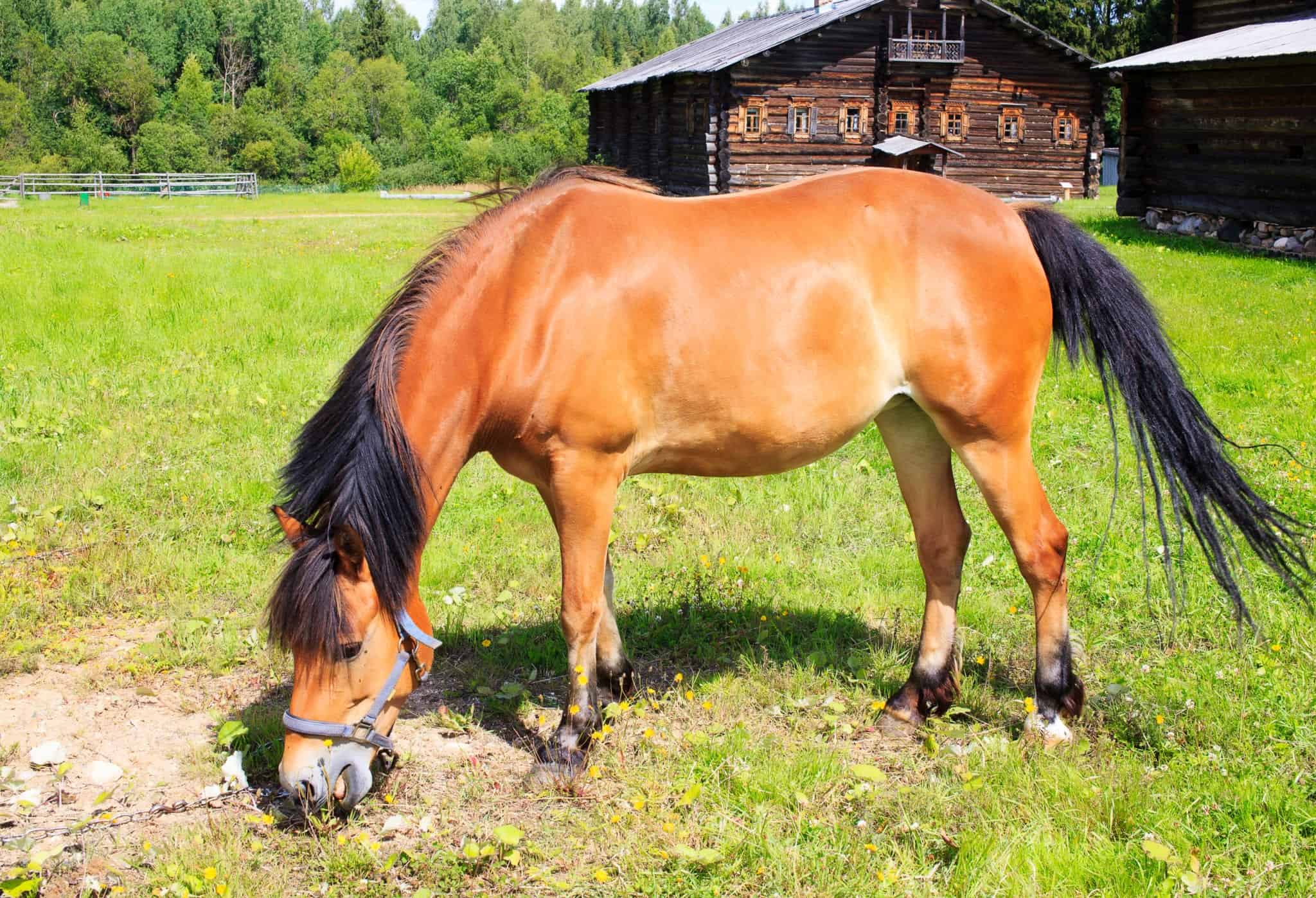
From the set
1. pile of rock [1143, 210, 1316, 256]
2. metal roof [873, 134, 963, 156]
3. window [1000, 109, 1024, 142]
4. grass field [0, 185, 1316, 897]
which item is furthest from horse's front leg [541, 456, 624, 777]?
window [1000, 109, 1024, 142]

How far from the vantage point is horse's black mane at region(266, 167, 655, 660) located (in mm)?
3225

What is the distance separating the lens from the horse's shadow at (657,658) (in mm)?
4398

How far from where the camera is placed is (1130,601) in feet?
16.8

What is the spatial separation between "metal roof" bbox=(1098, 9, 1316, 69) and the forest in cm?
3340

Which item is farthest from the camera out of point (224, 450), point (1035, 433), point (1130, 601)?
point (1035, 433)

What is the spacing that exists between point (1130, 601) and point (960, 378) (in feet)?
6.41

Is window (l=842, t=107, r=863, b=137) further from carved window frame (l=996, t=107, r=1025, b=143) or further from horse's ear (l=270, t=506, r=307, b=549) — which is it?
horse's ear (l=270, t=506, r=307, b=549)

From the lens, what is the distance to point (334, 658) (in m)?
3.25

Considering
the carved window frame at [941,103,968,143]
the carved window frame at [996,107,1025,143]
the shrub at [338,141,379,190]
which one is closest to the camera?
the carved window frame at [941,103,968,143]

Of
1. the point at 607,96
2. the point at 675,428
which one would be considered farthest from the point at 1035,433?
the point at 607,96

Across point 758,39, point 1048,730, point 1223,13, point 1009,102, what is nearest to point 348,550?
point 1048,730

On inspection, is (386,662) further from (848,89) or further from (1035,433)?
(848,89)

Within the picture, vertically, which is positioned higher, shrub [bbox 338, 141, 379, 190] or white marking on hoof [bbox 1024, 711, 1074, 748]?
shrub [bbox 338, 141, 379, 190]

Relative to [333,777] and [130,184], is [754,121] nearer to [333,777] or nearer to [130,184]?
[333,777]
